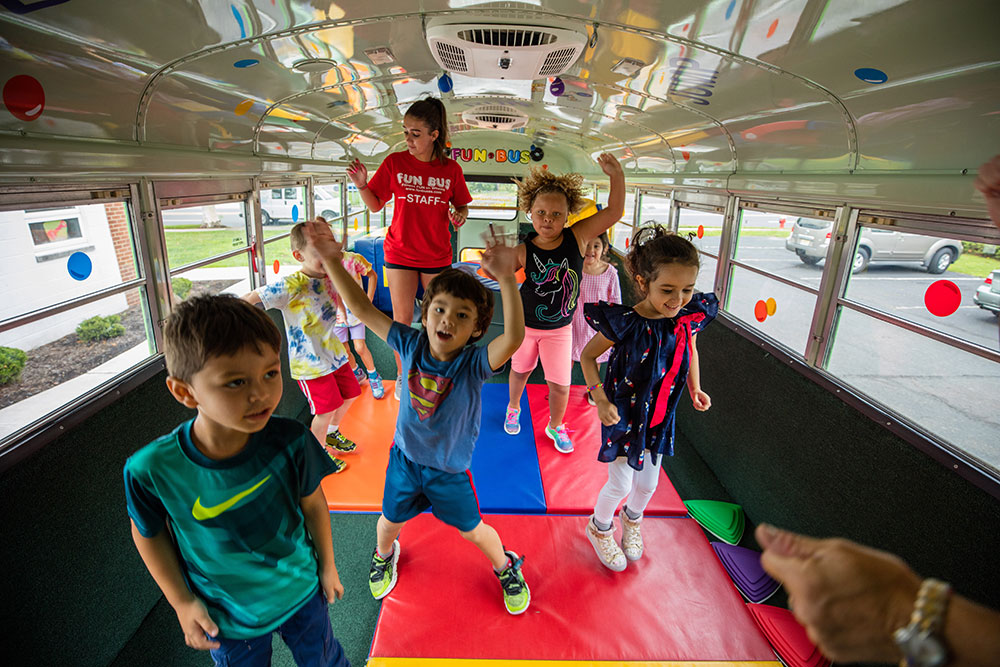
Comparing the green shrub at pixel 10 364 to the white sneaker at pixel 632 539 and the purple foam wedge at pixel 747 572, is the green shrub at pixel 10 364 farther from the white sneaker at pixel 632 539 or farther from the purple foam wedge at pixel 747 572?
the purple foam wedge at pixel 747 572

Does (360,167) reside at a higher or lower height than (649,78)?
lower

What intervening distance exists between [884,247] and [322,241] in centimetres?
875

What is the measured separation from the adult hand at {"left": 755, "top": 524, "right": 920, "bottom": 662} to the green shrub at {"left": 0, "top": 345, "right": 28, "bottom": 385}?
5105mm

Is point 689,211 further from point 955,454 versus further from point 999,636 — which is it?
point 999,636

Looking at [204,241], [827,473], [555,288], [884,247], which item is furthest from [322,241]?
[884,247]

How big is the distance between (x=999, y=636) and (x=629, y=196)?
7.20m

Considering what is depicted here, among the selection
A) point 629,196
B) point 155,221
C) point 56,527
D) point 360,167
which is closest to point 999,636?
point 56,527

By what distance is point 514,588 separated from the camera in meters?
2.45

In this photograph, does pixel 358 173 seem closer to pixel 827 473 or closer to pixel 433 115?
pixel 433 115

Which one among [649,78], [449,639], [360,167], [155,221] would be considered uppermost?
[649,78]

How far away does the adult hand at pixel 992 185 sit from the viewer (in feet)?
3.54

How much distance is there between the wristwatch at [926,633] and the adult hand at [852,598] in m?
0.01

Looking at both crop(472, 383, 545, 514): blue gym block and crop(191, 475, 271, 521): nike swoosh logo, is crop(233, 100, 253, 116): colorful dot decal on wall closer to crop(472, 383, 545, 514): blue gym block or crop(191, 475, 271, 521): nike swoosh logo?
crop(191, 475, 271, 521): nike swoosh logo

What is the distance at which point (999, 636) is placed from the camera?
0.61m
